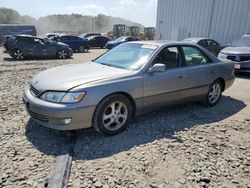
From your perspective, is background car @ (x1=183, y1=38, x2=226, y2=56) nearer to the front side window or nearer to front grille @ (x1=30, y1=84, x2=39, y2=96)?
the front side window

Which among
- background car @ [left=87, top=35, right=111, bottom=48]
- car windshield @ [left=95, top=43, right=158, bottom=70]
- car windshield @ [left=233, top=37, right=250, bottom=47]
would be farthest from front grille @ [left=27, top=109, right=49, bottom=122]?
background car @ [left=87, top=35, right=111, bottom=48]

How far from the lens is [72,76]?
13.1 ft

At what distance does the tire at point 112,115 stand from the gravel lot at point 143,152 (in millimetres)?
148

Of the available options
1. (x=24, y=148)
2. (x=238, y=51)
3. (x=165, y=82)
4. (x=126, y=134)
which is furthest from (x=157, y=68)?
(x=238, y=51)

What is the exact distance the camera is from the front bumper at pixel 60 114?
3502 mm

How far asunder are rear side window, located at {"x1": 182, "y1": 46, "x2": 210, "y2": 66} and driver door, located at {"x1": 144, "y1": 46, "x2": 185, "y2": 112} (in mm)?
242

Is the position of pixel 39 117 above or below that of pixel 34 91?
below

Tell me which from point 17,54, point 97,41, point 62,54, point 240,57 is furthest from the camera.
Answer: point 97,41

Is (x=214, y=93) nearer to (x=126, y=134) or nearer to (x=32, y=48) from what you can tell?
(x=126, y=134)

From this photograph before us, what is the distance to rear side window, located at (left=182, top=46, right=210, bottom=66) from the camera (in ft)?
16.6

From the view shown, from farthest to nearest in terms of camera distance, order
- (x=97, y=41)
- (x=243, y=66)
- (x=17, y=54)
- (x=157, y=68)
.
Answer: (x=97, y=41)
(x=17, y=54)
(x=243, y=66)
(x=157, y=68)

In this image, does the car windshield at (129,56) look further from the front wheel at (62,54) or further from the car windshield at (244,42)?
the front wheel at (62,54)

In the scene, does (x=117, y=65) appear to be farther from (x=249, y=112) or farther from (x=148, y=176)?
(x=249, y=112)

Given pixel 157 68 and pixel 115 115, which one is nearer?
pixel 115 115
